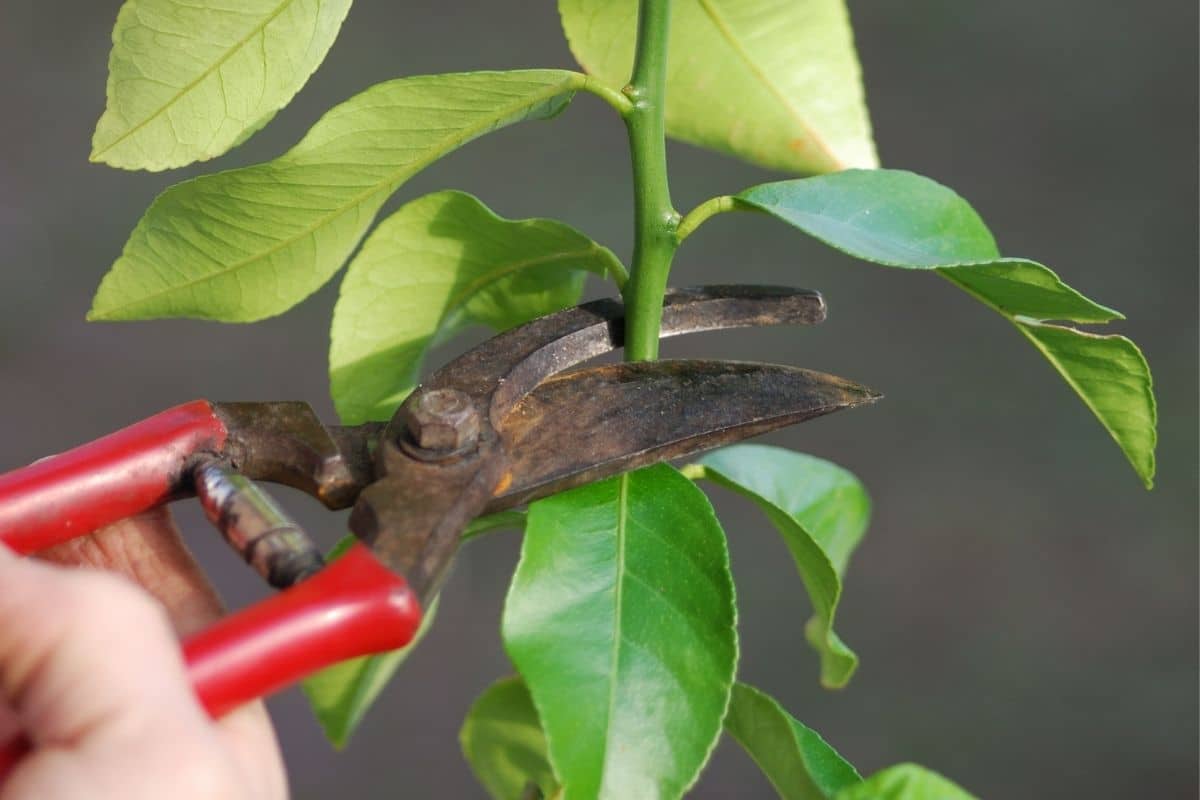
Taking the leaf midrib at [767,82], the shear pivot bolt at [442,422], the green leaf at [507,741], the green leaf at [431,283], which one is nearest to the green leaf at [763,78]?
the leaf midrib at [767,82]

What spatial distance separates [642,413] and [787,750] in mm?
163

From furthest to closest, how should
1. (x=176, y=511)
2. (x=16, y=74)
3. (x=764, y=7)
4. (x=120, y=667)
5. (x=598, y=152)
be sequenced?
1. (x=16, y=74)
2. (x=598, y=152)
3. (x=176, y=511)
4. (x=764, y=7)
5. (x=120, y=667)

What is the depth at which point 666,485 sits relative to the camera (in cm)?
59

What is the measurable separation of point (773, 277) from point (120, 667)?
1213 millimetres

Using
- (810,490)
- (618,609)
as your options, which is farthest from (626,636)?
(810,490)

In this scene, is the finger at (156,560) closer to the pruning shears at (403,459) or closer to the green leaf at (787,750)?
the pruning shears at (403,459)

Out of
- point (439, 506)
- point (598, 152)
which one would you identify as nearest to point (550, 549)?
point (439, 506)

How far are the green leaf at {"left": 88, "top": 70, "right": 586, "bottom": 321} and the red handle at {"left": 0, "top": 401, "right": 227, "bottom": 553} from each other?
0.07 m

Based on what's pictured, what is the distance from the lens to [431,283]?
0.68m

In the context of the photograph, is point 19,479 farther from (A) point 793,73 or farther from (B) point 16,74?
(B) point 16,74

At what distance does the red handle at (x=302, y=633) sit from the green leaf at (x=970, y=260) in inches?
8.5

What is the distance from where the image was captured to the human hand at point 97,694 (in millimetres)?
389

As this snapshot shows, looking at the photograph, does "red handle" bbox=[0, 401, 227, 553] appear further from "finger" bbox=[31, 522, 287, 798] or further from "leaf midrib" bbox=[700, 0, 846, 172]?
"leaf midrib" bbox=[700, 0, 846, 172]

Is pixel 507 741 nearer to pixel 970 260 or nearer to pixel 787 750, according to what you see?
pixel 787 750
